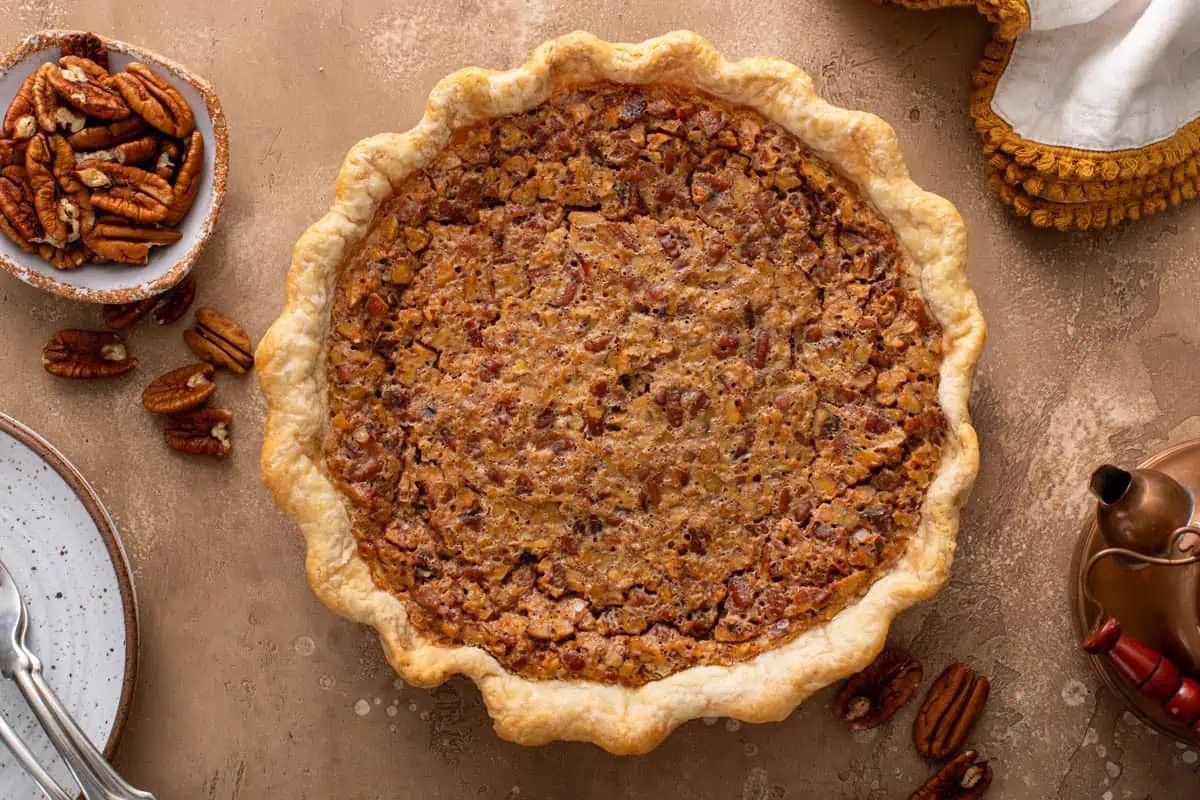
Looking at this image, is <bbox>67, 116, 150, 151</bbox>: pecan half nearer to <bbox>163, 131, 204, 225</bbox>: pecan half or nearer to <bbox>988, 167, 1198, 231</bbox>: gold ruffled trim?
<bbox>163, 131, 204, 225</bbox>: pecan half

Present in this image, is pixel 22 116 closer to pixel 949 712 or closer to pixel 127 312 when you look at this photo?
pixel 127 312

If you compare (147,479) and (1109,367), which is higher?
(1109,367)

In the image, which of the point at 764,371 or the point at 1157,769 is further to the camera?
the point at 1157,769

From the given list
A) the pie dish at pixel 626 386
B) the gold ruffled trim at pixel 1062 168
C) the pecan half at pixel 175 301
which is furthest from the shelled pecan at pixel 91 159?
the gold ruffled trim at pixel 1062 168

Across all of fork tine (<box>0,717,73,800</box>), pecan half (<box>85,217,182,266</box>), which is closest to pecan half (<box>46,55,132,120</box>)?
pecan half (<box>85,217,182,266</box>)

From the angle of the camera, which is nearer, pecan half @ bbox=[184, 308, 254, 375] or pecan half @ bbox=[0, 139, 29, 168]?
pecan half @ bbox=[0, 139, 29, 168]

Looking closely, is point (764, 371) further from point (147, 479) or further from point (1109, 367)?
point (147, 479)

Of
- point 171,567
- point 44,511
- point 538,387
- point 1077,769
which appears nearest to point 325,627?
point 171,567
